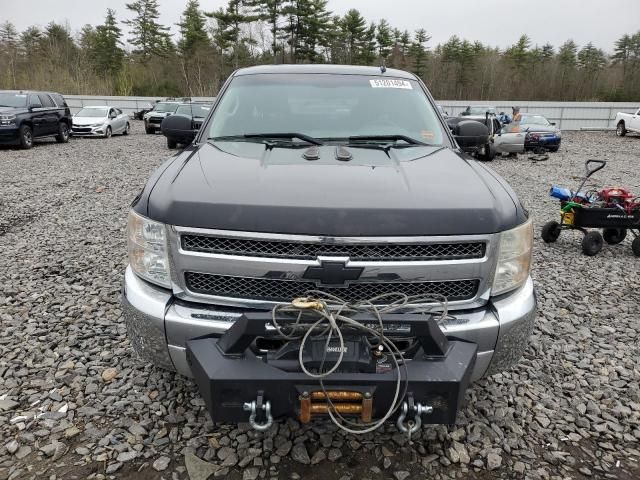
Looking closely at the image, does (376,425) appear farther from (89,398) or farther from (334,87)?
(334,87)

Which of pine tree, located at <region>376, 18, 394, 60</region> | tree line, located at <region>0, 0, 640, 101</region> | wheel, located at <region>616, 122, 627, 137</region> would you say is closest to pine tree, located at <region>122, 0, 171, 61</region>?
tree line, located at <region>0, 0, 640, 101</region>

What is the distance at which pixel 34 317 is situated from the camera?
391cm

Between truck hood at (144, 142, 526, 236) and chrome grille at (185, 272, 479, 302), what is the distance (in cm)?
24

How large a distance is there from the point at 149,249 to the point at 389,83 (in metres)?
2.39

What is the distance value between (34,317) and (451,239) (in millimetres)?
3516

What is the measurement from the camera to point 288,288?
210 centimetres

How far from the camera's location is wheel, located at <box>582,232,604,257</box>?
6.10 meters

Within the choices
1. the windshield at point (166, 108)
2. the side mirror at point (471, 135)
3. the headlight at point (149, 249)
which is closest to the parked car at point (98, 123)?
the windshield at point (166, 108)

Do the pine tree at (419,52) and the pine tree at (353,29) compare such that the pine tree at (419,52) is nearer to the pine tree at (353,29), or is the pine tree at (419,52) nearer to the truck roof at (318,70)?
the pine tree at (353,29)

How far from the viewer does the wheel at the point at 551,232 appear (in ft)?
21.5

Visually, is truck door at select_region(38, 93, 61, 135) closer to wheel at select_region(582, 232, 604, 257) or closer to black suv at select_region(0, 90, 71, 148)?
black suv at select_region(0, 90, 71, 148)

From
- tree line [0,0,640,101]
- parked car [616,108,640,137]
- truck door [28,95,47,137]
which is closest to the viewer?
truck door [28,95,47,137]

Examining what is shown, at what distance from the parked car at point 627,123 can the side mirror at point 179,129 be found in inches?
1122

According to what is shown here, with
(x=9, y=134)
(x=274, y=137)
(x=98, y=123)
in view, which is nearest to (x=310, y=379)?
(x=274, y=137)
